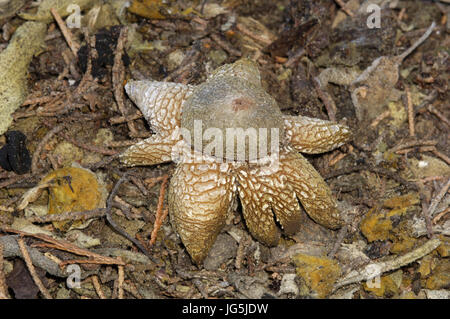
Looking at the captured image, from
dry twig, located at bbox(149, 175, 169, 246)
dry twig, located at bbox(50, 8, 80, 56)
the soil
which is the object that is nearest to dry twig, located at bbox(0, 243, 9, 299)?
the soil

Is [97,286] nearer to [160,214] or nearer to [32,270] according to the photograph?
[32,270]

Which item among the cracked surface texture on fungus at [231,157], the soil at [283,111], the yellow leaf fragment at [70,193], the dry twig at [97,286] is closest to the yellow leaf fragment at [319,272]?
the soil at [283,111]

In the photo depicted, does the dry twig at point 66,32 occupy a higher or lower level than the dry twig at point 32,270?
higher

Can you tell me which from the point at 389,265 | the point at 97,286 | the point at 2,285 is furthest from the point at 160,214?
the point at 389,265

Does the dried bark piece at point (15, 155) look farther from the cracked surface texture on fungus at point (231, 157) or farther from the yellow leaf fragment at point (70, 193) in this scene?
the cracked surface texture on fungus at point (231, 157)

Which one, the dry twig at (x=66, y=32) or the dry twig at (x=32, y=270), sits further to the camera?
the dry twig at (x=66, y=32)

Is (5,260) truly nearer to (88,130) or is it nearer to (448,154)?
(88,130)

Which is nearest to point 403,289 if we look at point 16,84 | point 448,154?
point 448,154

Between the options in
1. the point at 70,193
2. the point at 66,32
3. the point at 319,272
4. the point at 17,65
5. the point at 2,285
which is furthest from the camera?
the point at 66,32

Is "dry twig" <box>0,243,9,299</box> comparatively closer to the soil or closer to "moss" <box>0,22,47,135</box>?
the soil
